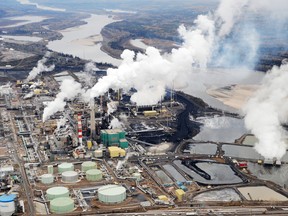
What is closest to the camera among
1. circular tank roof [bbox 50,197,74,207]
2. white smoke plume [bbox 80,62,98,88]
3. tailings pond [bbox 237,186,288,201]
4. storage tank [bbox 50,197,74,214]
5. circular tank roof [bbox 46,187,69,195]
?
storage tank [bbox 50,197,74,214]

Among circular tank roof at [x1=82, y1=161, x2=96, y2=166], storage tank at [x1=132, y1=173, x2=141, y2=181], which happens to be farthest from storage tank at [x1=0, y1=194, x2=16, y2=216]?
storage tank at [x1=132, y1=173, x2=141, y2=181]

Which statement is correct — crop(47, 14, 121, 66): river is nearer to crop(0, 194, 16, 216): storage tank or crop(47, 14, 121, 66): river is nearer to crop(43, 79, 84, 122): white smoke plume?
crop(43, 79, 84, 122): white smoke plume

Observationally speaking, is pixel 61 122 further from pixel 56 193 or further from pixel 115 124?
pixel 56 193

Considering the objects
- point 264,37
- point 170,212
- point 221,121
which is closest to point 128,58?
point 221,121

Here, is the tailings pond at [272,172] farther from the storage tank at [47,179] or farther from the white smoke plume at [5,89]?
the white smoke plume at [5,89]

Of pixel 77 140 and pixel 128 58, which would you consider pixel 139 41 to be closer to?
pixel 128 58

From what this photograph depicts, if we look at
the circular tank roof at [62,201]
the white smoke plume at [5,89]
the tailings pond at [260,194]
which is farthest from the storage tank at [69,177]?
the white smoke plume at [5,89]
